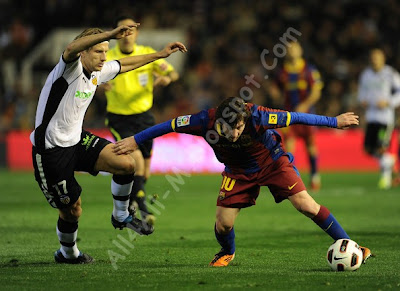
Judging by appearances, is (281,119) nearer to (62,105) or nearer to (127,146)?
(127,146)

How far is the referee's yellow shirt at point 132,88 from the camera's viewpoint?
10492 millimetres

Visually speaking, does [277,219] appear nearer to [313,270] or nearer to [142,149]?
[142,149]

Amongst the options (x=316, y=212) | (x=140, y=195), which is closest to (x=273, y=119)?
(x=316, y=212)

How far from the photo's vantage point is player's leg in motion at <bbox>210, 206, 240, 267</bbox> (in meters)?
7.28

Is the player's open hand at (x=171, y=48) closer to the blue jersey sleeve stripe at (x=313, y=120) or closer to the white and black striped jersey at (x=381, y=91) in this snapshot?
the blue jersey sleeve stripe at (x=313, y=120)

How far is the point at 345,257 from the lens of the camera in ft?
22.4

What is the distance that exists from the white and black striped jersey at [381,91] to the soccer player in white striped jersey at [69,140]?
8809 mm

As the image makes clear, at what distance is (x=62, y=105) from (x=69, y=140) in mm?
322

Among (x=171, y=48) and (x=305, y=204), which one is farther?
(x=171, y=48)

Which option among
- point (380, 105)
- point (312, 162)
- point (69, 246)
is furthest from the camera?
point (380, 105)

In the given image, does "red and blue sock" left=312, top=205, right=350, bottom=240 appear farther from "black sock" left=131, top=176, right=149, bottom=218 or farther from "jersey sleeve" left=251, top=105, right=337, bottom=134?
"black sock" left=131, top=176, right=149, bottom=218

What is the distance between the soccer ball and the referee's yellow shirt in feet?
13.8

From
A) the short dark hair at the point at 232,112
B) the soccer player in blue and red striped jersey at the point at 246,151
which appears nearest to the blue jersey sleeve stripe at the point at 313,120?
the soccer player in blue and red striped jersey at the point at 246,151

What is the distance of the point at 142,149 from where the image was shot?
34.9 feet
